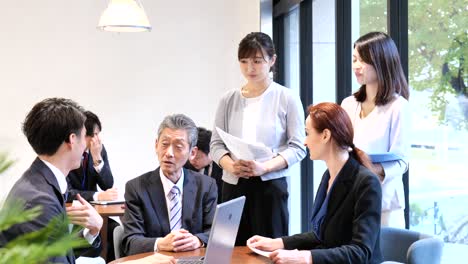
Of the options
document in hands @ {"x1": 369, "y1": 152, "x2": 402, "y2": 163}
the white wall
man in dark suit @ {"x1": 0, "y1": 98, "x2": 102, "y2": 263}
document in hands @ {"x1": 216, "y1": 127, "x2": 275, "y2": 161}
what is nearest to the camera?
man in dark suit @ {"x1": 0, "y1": 98, "x2": 102, "y2": 263}

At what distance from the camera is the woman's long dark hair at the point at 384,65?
9.95 feet

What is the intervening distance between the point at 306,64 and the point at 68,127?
11.6 ft

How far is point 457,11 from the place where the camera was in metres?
3.13

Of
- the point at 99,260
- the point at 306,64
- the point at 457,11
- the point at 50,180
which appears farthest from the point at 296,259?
the point at 306,64

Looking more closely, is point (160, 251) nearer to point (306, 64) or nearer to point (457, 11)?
point (457, 11)

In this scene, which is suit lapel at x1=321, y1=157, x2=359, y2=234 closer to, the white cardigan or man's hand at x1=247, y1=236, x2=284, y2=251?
man's hand at x1=247, y1=236, x2=284, y2=251

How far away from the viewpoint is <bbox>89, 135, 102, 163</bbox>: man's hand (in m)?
5.00

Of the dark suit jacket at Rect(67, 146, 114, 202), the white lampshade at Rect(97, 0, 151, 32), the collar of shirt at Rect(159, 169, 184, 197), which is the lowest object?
the dark suit jacket at Rect(67, 146, 114, 202)

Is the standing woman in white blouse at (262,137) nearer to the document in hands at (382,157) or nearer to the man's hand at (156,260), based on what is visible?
the document in hands at (382,157)

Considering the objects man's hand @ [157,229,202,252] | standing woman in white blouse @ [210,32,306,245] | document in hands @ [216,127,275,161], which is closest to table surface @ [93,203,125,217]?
standing woman in white blouse @ [210,32,306,245]

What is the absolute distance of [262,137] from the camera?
12.3ft

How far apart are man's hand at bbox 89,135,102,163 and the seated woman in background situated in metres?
2.65

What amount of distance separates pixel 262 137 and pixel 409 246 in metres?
1.28

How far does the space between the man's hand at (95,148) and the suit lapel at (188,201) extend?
6.82 ft
